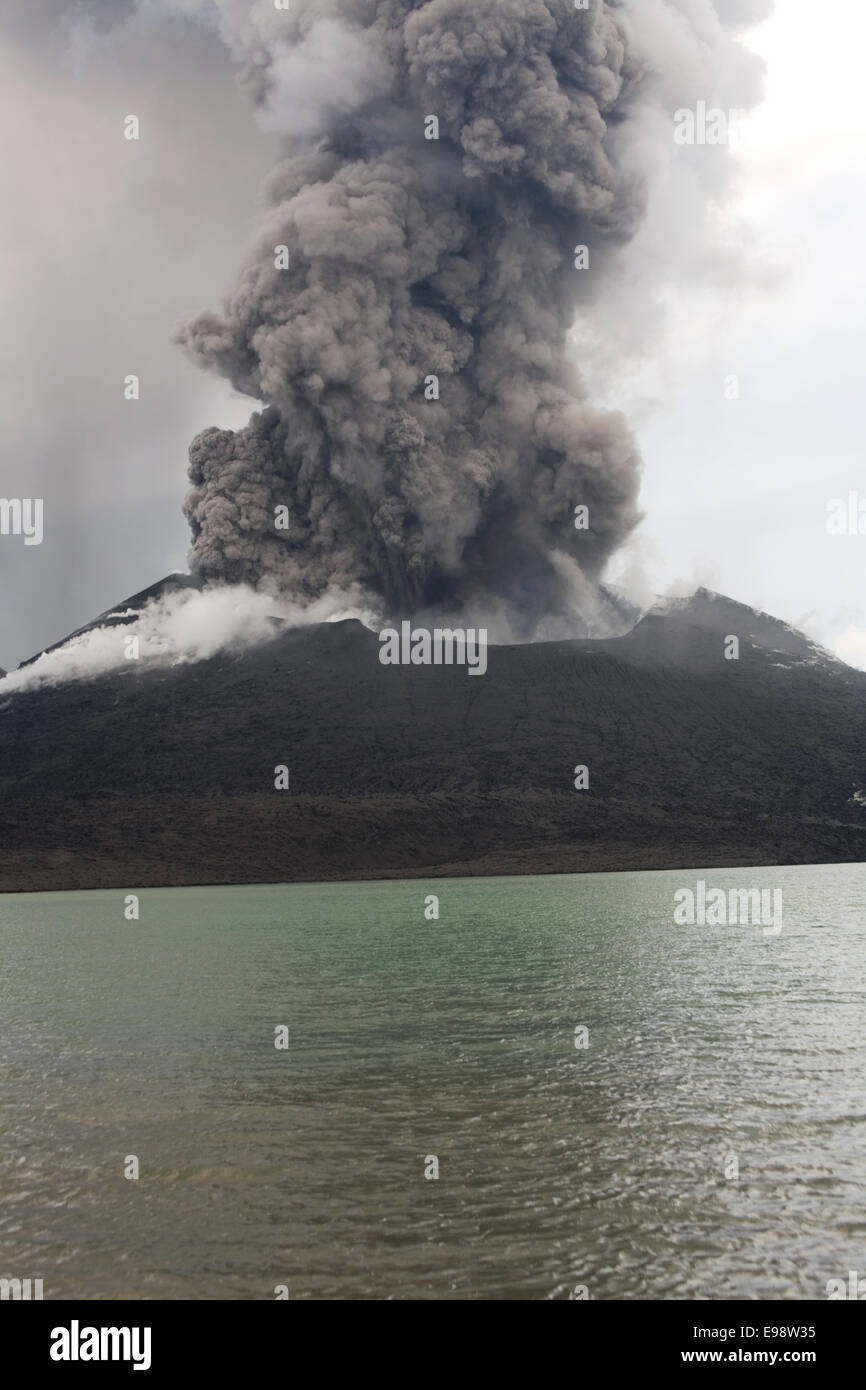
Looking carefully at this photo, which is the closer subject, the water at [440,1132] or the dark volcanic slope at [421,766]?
the water at [440,1132]

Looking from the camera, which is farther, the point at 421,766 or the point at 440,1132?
the point at 421,766

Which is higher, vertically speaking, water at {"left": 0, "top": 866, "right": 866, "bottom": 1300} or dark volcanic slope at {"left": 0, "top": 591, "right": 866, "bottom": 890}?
dark volcanic slope at {"left": 0, "top": 591, "right": 866, "bottom": 890}

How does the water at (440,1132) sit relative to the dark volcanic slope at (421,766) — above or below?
below

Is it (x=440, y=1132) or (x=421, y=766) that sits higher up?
(x=421, y=766)
